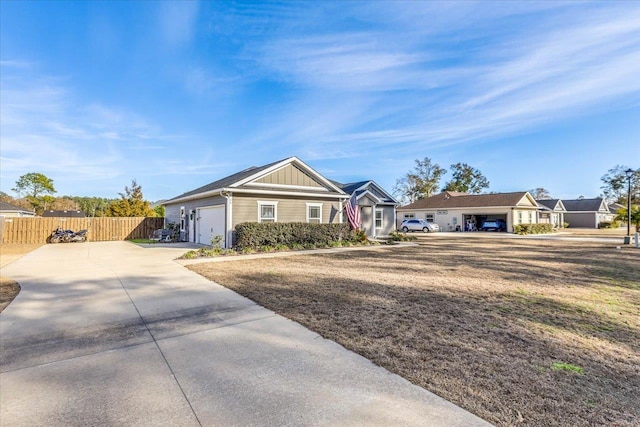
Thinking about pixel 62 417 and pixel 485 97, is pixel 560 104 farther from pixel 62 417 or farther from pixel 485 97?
pixel 62 417

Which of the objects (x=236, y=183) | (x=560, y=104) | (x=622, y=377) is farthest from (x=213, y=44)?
(x=560, y=104)

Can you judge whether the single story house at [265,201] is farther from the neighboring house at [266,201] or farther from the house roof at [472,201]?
the house roof at [472,201]

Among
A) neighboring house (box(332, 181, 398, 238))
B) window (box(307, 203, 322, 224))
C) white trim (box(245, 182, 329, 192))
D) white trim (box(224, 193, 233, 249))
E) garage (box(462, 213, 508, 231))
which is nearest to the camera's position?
white trim (box(224, 193, 233, 249))

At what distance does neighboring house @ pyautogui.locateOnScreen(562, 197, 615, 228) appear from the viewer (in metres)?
46.4

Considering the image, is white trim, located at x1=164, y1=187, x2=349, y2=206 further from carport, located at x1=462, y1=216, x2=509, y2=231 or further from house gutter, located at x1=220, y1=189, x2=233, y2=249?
carport, located at x1=462, y1=216, x2=509, y2=231

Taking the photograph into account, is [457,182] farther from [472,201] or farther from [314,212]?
[314,212]

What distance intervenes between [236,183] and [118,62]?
23.5 feet

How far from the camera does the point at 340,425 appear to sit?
7.29 ft

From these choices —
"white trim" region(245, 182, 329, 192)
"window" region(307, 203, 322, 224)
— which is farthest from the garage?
"window" region(307, 203, 322, 224)

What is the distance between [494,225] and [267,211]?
97.1 feet

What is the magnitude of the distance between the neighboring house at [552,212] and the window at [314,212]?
36386 millimetres

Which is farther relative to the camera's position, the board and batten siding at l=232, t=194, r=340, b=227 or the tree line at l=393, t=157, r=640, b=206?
the tree line at l=393, t=157, r=640, b=206

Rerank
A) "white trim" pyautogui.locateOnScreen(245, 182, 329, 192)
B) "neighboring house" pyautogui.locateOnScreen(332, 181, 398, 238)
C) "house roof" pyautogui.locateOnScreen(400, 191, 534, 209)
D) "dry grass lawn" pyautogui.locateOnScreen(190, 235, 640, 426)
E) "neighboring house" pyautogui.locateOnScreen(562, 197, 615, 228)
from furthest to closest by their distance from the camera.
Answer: "neighboring house" pyautogui.locateOnScreen(562, 197, 615, 228), "house roof" pyautogui.locateOnScreen(400, 191, 534, 209), "neighboring house" pyautogui.locateOnScreen(332, 181, 398, 238), "white trim" pyautogui.locateOnScreen(245, 182, 329, 192), "dry grass lawn" pyautogui.locateOnScreen(190, 235, 640, 426)

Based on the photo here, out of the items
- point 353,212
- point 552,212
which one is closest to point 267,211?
point 353,212
